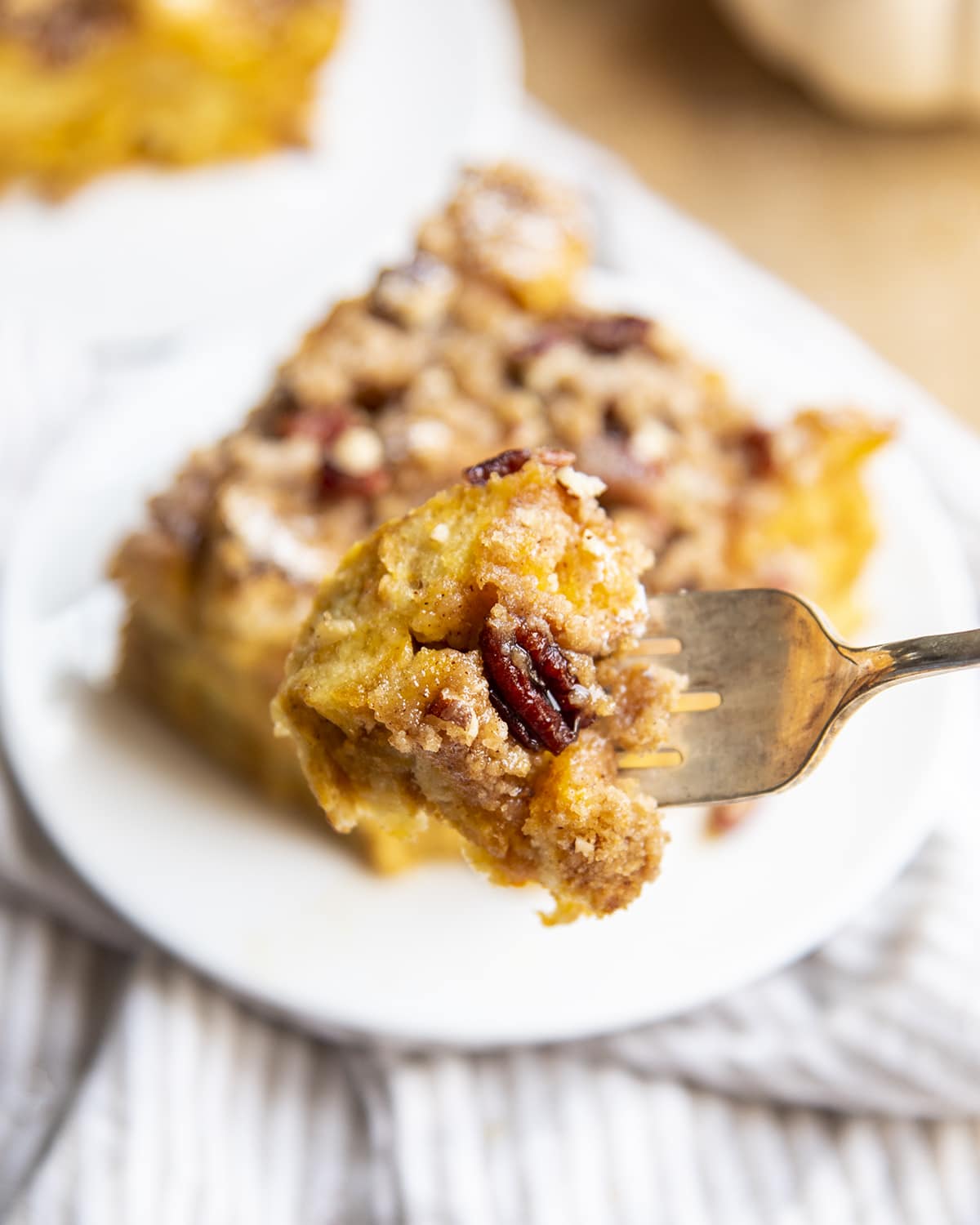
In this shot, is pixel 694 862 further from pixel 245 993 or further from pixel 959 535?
pixel 959 535

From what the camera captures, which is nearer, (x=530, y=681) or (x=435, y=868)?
(x=530, y=681)

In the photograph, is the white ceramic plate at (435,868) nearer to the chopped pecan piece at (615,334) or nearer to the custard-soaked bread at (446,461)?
the custard-soaked bread at (446,461)

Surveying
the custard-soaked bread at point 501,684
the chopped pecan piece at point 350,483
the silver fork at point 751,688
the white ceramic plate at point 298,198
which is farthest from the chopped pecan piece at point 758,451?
the white ceramic plate at point 298,198

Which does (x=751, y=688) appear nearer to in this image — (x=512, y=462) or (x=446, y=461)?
(x=512, y=462)

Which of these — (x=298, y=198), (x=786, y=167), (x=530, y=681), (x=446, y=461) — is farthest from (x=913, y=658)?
(x=786, y=167)


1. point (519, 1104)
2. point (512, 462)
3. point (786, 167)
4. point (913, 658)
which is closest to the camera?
point (913, 658)

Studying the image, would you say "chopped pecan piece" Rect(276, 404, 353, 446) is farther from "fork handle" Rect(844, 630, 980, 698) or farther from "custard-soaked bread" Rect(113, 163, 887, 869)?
"fork handle" Rect(844, 630, 980, 698)
